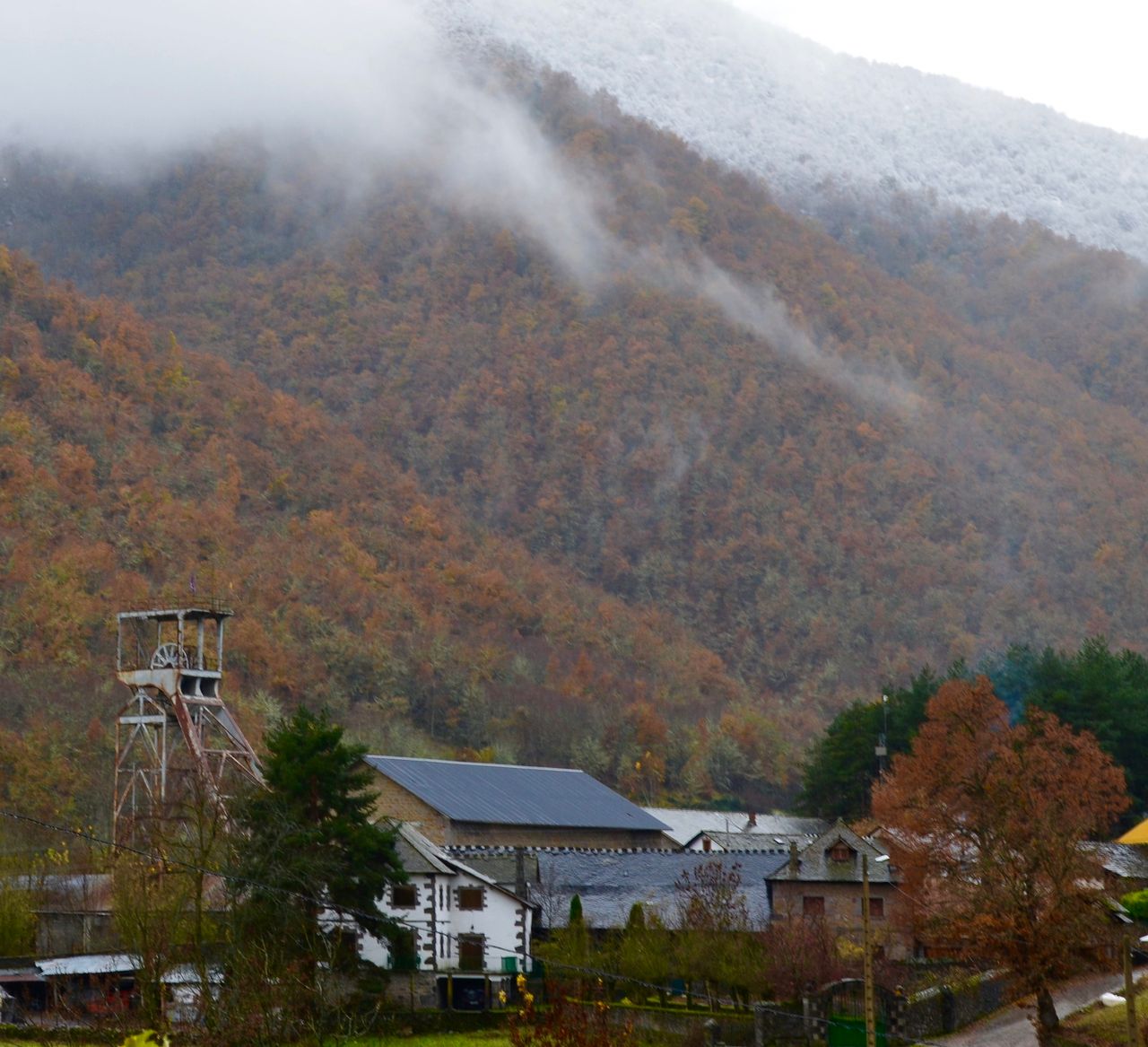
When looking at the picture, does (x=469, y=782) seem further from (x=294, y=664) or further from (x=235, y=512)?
(x=235, y=512)

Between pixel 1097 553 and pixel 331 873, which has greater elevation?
pixel 1097 553

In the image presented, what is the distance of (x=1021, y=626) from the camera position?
186 metres

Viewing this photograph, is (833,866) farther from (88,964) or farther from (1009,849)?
(88,964)

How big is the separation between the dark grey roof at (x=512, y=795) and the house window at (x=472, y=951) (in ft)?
36.5

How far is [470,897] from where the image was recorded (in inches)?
2297

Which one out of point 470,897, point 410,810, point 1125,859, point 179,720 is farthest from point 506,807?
point 1125,859

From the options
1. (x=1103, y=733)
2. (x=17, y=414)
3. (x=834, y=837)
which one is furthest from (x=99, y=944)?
(x=17, y=414)

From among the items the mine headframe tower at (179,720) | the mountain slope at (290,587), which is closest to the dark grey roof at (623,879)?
the mine headframe tower at (179,720)

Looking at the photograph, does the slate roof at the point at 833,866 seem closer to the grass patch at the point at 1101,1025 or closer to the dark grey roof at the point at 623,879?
the dark grey roof at the point at 623,879

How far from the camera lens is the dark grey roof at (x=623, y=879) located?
60281mm

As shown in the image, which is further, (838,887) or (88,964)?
(838,887)

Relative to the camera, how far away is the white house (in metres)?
56.6

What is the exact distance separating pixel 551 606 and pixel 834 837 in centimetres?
10873

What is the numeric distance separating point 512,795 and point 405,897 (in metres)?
19.3
